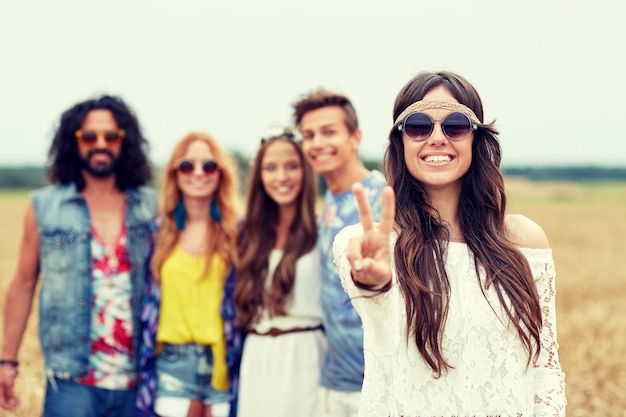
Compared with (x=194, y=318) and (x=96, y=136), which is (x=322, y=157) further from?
(x=96, y=136)

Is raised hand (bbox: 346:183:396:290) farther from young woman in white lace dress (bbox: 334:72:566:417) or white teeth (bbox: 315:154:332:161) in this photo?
white teeth (bbox: 315:154:332:161)

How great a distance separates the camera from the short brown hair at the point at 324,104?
4.61 m

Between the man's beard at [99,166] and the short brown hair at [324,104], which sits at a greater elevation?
the short brown hair at [324,104]

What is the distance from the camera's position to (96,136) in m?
4.80

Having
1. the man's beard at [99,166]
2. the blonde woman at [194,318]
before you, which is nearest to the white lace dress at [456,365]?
the blonde woman at [194,318]

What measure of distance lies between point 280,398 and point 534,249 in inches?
89.3

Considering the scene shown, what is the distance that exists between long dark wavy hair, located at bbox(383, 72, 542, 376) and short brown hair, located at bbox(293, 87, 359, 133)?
195 cm

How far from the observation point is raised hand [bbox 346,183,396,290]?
7.02 feet

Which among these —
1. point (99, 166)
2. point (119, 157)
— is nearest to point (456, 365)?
point (99, 166)

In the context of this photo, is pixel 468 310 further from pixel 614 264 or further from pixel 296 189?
pixel 614 264

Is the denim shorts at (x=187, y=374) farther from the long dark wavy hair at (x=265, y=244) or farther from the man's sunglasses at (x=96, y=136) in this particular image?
the man's sunglasses at (x=96, y=136)

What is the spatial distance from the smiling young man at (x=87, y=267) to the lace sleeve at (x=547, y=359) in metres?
2.82

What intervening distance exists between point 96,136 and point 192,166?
72 cm

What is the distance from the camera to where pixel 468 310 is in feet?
7.89
